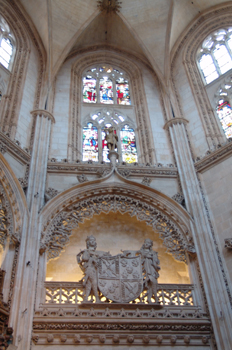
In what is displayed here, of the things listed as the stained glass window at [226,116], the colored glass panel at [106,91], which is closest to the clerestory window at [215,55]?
the stained glass window at [226,116]

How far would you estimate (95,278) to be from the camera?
894 cm

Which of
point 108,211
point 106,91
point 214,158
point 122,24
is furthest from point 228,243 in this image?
point 122,24

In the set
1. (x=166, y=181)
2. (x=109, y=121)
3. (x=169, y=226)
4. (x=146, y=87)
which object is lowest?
(x=169, y=226)

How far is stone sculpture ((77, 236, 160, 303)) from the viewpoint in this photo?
8836 mm

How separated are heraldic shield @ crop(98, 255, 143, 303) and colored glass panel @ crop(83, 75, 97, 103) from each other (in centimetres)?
723

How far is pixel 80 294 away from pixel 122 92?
345 inches

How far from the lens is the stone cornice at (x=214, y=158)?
1106 cm

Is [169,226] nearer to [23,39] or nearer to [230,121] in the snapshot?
[230,121]

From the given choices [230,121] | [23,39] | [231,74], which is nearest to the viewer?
[230,121]

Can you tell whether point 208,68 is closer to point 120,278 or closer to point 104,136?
point 104,136

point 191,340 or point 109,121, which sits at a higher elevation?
point 109,121

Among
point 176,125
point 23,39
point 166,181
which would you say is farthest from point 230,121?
point 23,39

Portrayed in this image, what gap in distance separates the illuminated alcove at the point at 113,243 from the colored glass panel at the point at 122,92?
16.9 feet

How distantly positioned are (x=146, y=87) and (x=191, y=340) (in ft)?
30.9
